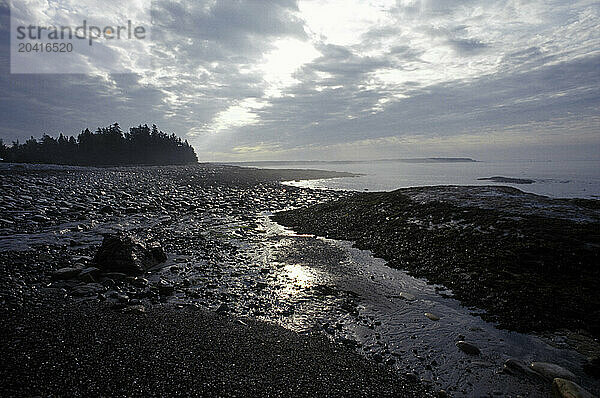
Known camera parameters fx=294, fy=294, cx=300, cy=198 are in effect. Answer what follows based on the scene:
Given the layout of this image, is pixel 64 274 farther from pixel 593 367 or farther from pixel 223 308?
pixel 593 367

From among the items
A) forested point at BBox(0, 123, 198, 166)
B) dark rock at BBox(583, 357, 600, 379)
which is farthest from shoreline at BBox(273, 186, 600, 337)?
forested point at BBox(0, 123, 198, 166)

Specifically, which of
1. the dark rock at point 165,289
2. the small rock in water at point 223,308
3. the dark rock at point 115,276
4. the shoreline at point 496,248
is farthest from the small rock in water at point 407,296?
the dark rock at point 115,276

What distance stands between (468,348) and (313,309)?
10.8ft

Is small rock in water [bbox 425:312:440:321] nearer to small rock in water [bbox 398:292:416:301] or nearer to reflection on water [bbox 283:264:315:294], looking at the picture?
small rock in water [bbox 398:292:416:301]

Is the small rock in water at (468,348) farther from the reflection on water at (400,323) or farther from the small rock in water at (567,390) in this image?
the small rock in water at (567,390)

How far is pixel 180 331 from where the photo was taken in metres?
5.85

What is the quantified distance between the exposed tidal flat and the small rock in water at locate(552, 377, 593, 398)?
15 centimetres

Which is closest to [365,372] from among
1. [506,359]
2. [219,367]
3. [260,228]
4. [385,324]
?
[385,324]

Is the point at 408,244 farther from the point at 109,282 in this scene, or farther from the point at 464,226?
the point at 109,282

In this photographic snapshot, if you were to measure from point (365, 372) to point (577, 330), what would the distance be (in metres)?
5.20

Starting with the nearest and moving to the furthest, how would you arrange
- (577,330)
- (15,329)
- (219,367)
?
(219,367) → (15,329) → (577,330)

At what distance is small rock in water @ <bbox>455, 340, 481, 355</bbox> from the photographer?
571 centimetres

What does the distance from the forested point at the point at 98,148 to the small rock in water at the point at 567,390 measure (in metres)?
111

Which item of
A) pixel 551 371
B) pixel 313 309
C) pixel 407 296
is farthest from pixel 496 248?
pixel 313 309
